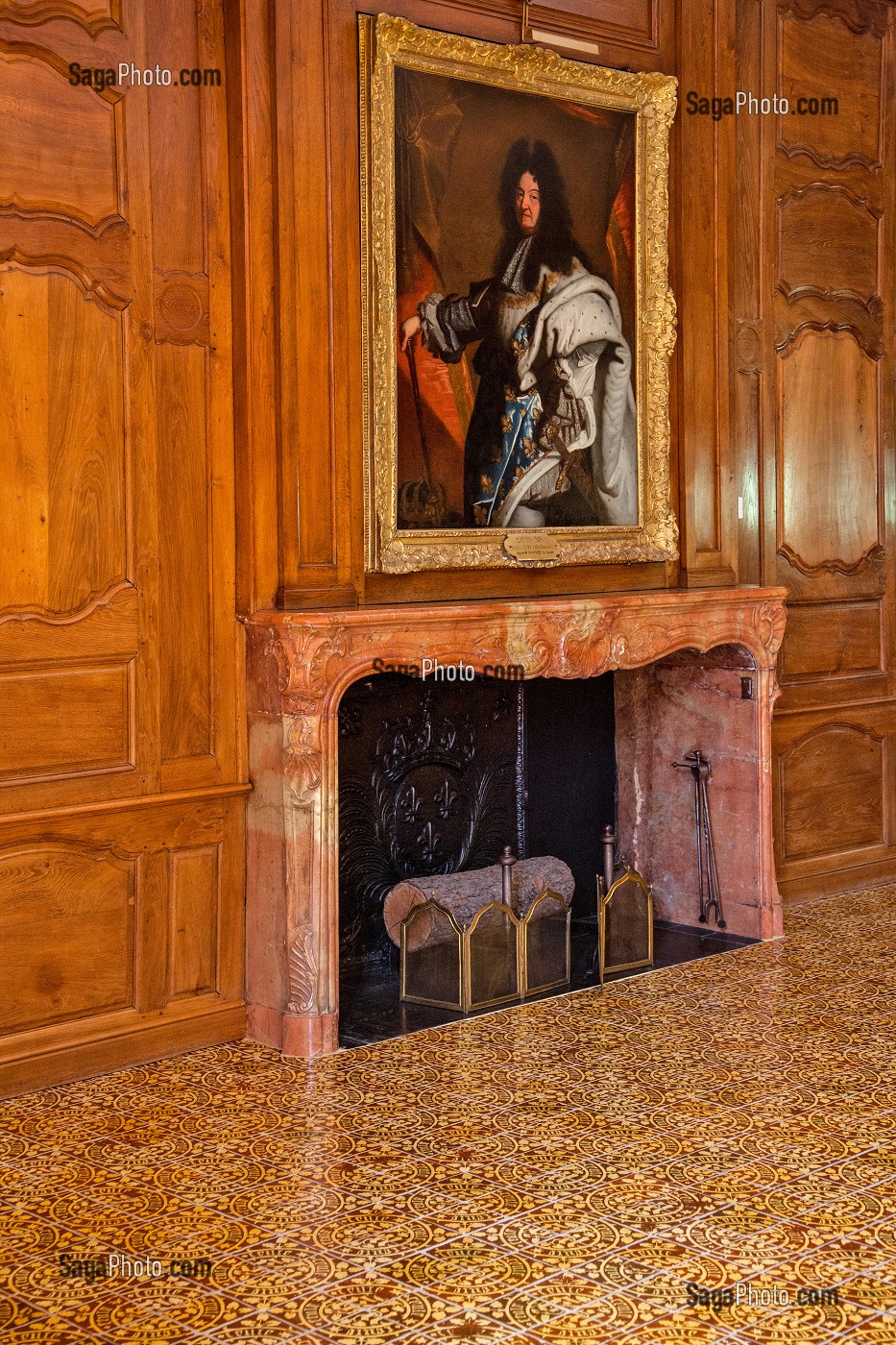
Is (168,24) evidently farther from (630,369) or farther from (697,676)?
(697,676)

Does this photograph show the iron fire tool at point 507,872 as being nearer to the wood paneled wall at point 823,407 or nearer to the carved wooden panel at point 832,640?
the wood paneled wall at point 823,407

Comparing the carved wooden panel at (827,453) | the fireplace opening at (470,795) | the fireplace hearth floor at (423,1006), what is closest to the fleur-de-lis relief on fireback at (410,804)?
the fireplace opening at (470,795)

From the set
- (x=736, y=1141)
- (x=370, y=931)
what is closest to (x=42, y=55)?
(x=370, y=931)

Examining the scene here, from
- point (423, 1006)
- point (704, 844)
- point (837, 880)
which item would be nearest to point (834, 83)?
point (704, 844)

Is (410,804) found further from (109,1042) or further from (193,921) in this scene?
(109,1042)

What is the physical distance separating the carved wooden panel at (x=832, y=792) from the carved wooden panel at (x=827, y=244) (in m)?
1.95

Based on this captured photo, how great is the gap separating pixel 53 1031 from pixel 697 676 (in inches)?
119

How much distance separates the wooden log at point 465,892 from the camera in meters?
5.68

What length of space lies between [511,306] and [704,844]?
2.32m

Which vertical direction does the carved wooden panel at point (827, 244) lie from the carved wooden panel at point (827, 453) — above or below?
above

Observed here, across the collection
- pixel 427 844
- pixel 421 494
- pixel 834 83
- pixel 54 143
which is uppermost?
pixel 834 83

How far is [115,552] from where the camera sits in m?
4.79

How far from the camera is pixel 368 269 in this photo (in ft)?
17.0

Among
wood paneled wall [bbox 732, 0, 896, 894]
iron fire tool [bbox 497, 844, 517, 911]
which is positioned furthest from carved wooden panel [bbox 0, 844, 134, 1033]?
wood paneled wall [bbox 732, 0, 896, 894]
